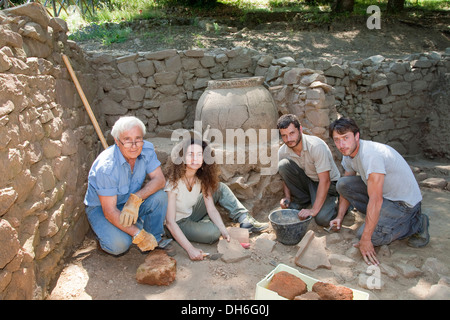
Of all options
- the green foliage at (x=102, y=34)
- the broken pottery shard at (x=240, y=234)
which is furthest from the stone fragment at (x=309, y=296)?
the green foliage at (x=102, y=34)

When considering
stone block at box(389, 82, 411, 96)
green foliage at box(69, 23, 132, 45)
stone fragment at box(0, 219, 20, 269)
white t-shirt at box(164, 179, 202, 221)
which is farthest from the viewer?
stone block at box(389, 82, 411, 96)

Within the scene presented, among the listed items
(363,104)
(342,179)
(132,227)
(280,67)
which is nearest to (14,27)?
(132,227)

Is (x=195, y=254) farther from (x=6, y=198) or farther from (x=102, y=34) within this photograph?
(x=102, y=34)

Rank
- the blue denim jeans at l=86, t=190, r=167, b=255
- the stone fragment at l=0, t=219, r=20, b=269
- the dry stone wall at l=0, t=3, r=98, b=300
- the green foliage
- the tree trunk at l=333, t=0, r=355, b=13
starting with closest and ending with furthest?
the stone fragment at l=0, t=219, r=20, b=269, the dry stone wall at l=0, t=3, r=98, b=300, the blue denim jeans at l=86, t=190, r=167, b=255, the green foliage, the tree trunk at l=333, t=0, r=355, b=13

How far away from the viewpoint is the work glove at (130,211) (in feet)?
9.01

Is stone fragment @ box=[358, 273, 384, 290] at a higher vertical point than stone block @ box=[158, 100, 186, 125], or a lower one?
lower

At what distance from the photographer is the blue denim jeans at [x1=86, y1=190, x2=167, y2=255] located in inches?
112

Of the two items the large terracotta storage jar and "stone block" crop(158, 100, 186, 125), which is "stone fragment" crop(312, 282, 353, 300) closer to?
the large terracotta storage jar

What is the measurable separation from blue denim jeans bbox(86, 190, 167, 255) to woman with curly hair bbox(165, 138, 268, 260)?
94 mm

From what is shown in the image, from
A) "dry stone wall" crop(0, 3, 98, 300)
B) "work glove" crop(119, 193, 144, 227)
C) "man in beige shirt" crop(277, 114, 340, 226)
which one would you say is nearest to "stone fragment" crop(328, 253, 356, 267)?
"man in beige shirt" crop(277, 114, 340, 226)

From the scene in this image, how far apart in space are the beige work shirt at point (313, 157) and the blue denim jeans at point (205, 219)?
0.78 m

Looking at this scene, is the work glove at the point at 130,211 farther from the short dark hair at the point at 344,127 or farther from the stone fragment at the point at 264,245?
the short dark hair at the point at 344,127

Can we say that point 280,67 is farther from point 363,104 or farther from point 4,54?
point 4,54

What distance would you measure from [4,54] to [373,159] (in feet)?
8.89
